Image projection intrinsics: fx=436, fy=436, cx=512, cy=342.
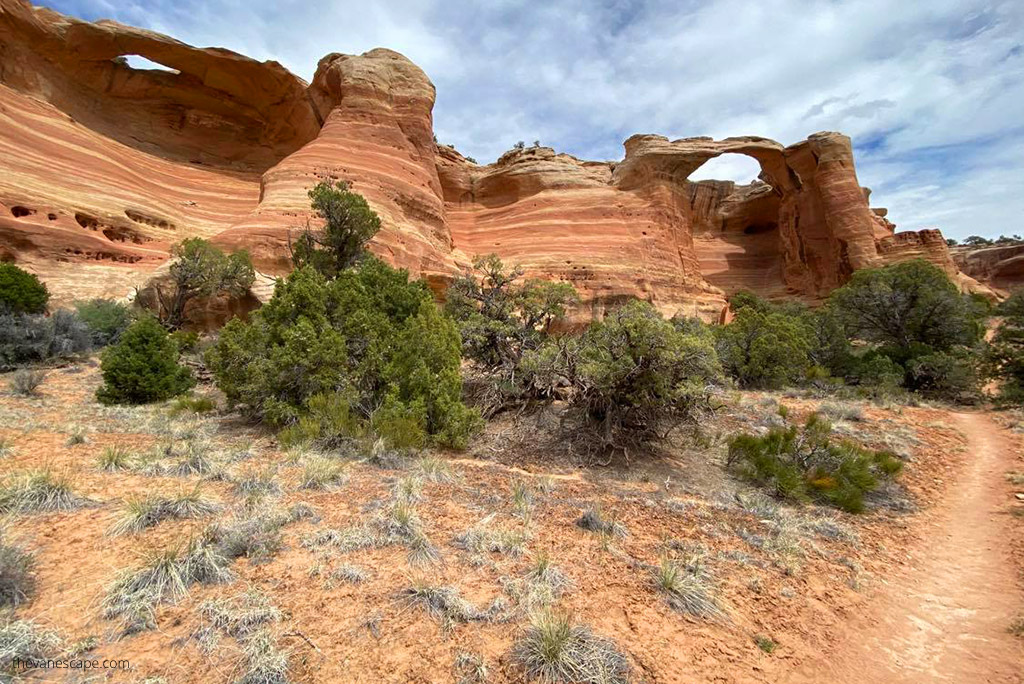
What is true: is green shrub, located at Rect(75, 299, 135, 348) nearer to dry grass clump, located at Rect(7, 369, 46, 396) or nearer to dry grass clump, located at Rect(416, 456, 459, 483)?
dry grass clump, located at Rect(7, 369, 46, 396)

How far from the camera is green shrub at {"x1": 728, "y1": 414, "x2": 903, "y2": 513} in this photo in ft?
19.5

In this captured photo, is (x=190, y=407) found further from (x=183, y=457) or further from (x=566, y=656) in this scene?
(x=566, y=656)

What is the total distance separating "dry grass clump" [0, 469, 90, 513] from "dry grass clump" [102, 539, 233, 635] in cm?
148

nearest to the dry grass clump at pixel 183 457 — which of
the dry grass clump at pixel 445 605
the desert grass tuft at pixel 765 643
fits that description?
the dry grass clump at pixel 445 605

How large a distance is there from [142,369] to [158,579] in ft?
25.2

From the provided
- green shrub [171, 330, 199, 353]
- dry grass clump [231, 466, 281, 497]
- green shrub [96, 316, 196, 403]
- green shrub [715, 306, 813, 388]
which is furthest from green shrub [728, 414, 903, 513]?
green shrub [171, 330, 199, 353]

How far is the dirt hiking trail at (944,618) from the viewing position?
291 centimetres

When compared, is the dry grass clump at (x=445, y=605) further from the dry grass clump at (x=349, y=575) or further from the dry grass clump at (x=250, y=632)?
the dry grass clump at (x=250, y=632)

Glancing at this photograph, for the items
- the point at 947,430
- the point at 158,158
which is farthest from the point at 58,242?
the point at 947,430

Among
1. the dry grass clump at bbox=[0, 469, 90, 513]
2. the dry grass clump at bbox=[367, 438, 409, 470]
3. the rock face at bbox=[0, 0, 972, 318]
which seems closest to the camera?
the dry grass clump at bbox=[0, 469, 90, 513]

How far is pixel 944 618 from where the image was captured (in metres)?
3.54

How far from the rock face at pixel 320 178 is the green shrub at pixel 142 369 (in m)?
9.59

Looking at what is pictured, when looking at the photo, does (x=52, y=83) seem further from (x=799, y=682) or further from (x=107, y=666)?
(x=799, y=682)

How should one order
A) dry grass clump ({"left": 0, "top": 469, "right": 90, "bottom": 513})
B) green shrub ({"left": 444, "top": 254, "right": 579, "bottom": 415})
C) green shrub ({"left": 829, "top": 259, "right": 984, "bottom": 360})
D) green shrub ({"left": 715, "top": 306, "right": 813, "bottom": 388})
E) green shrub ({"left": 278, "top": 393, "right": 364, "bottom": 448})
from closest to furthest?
dry grass clump ({"left": 0, "top": 469, "right": 90, "bottom": 513}), green shrub ({"left": 278, "top": 393, "right": 364, "bottom": 448}), green shrub ({"left": 444, "top": 254, "right": 579, "bottom": 415}), green shrub ({"left": 715, "top": 306, "right": 813, "bottom": 388}), green shrub ({"left": 829, "top": 259, "right": 984, "bottom": 360})
